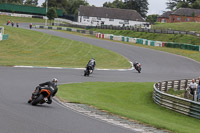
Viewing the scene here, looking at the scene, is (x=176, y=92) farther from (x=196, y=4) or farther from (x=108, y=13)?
(x=196, y=4)

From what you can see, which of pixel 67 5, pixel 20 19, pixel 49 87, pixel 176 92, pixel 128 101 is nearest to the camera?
pixel 49 87

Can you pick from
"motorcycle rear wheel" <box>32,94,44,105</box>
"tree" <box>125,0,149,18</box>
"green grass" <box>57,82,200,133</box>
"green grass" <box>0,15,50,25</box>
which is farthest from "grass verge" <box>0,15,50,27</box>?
"motorcycle rear wheel" <box>32,94,44,105</box>

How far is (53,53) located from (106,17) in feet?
287

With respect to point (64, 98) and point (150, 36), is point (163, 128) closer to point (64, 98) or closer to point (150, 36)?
point (64, 98)

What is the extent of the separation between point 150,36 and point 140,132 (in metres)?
68.6

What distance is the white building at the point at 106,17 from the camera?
13650cm

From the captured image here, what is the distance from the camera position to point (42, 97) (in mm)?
15680

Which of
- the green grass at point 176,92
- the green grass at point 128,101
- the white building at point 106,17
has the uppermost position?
the white building at point 106,17

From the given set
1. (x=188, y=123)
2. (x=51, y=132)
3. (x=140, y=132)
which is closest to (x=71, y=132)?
(x=51, y=132)

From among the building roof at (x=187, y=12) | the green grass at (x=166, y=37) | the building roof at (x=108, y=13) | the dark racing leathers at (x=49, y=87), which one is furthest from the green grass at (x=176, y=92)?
the building roof at (x=108, y=13)

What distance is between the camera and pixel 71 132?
464 inches

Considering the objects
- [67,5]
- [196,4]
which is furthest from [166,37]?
[67,5]

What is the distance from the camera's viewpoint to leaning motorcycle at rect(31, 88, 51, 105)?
15.6m

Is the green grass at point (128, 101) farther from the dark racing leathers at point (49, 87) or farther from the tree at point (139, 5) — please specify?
the tree at point (139, 5)
